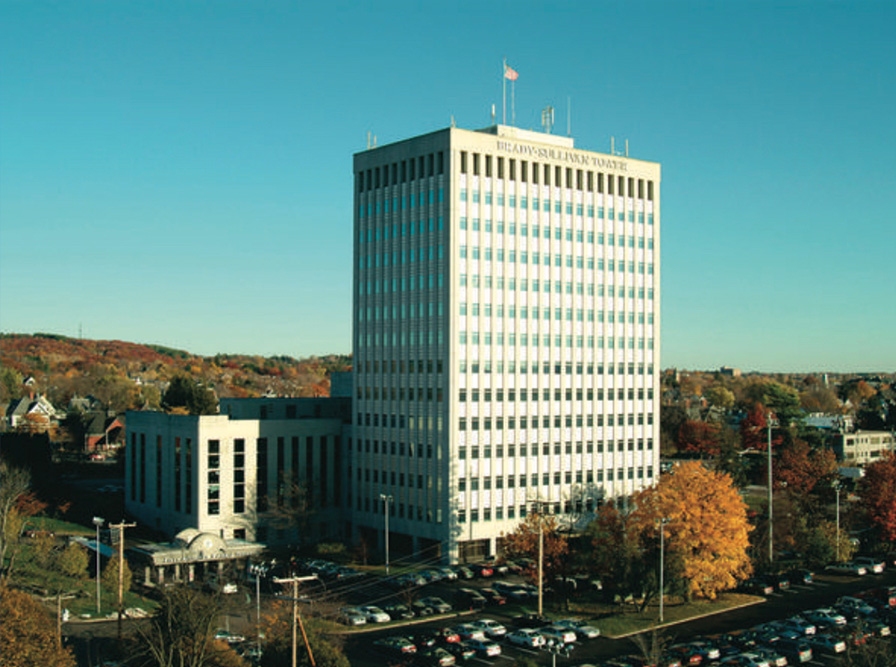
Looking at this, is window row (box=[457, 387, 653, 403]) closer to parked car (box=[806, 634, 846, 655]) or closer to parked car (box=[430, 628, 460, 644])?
parked car (box=[430, 628, 460, 644])

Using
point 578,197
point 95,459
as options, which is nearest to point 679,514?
point 578,197

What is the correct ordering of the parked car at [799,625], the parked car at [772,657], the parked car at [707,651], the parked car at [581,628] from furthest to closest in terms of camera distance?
the parked car at [799,625] → the parked car at [581,628] → the parked car at [707,651] → the parked car at [772,657]

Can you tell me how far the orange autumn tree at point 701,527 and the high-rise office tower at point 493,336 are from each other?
771 inches

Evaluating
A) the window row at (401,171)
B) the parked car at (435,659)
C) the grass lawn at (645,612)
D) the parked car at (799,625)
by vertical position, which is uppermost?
the window row at (401,171)

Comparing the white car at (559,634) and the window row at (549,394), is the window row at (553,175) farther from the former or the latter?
the white car at (559,634)

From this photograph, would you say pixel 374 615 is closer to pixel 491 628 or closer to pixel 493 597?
pixel 491 628

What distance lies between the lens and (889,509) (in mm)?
105562

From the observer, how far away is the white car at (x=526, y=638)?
6939 cm

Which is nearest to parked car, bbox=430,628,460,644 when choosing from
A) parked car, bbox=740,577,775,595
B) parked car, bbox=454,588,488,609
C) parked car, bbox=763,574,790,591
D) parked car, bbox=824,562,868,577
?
A: parked car, bbox=454,588,488,609

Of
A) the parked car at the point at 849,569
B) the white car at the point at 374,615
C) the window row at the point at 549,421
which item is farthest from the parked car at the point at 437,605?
the parked car at the point at 849,569

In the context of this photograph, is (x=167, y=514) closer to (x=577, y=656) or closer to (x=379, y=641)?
(x=379, y=641)

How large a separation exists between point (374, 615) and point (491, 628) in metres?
10.7

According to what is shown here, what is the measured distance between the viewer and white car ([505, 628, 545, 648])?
6939 cm

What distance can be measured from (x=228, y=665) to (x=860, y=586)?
65260 millimetres
